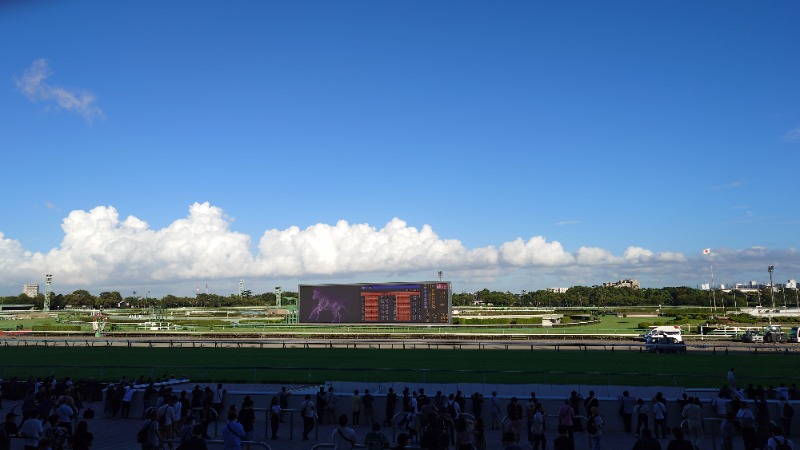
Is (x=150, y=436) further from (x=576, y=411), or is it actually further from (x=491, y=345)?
(x=491, y=345)

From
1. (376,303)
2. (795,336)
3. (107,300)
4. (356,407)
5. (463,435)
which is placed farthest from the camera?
(107,300)

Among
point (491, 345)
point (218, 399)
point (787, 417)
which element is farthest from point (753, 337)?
point (218, 399)

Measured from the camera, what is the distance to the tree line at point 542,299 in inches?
5694

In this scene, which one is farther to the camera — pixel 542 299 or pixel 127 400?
pixel 542 299

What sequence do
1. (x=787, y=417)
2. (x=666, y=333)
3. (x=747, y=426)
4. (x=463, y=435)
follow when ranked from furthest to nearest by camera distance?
(x=666, y=333)
(x=787, y=417)
(x=747, y=426)
(x=463, y=435)

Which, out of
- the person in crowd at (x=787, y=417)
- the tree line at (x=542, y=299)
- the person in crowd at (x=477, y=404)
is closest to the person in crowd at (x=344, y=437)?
the person in crowd at (x=477, y=404)

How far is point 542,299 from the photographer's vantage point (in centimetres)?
16988

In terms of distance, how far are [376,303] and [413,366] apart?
1196 inches

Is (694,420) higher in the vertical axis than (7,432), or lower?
lower

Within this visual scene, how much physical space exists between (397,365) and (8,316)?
406ft

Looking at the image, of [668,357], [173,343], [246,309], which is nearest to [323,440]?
[668,357]

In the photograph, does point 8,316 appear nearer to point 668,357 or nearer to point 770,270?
point 668,357

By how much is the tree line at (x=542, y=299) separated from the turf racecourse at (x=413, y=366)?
311 feet

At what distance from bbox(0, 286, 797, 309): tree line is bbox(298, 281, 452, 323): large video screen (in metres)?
69.8
